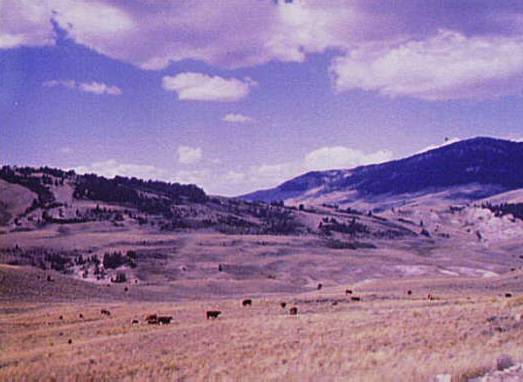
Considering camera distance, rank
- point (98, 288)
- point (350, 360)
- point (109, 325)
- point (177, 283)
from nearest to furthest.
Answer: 1. point (350, 360)
2. point (109, 325)
3. point (98, 288)
4. point (177, 283)

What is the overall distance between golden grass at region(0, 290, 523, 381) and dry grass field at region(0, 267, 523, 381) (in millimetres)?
43

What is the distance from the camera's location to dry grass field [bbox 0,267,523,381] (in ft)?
57.5

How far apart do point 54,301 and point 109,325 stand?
95.5ft

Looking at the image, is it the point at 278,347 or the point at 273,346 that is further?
the point at 273,346

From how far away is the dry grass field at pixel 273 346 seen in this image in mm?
17531

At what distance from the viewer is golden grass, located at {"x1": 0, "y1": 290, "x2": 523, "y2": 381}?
1747cm

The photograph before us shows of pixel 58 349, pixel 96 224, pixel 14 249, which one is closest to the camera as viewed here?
pixel 58 349

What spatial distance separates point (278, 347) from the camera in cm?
2441

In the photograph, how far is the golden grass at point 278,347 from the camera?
1747 cm

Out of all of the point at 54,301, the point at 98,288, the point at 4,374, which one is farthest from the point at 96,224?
the point at 4,374

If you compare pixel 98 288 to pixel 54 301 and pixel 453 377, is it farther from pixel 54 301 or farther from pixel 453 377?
pixel 453 377

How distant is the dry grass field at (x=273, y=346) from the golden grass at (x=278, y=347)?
4 centimetres

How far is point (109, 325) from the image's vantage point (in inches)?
1519

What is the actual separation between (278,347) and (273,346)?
408 mm
